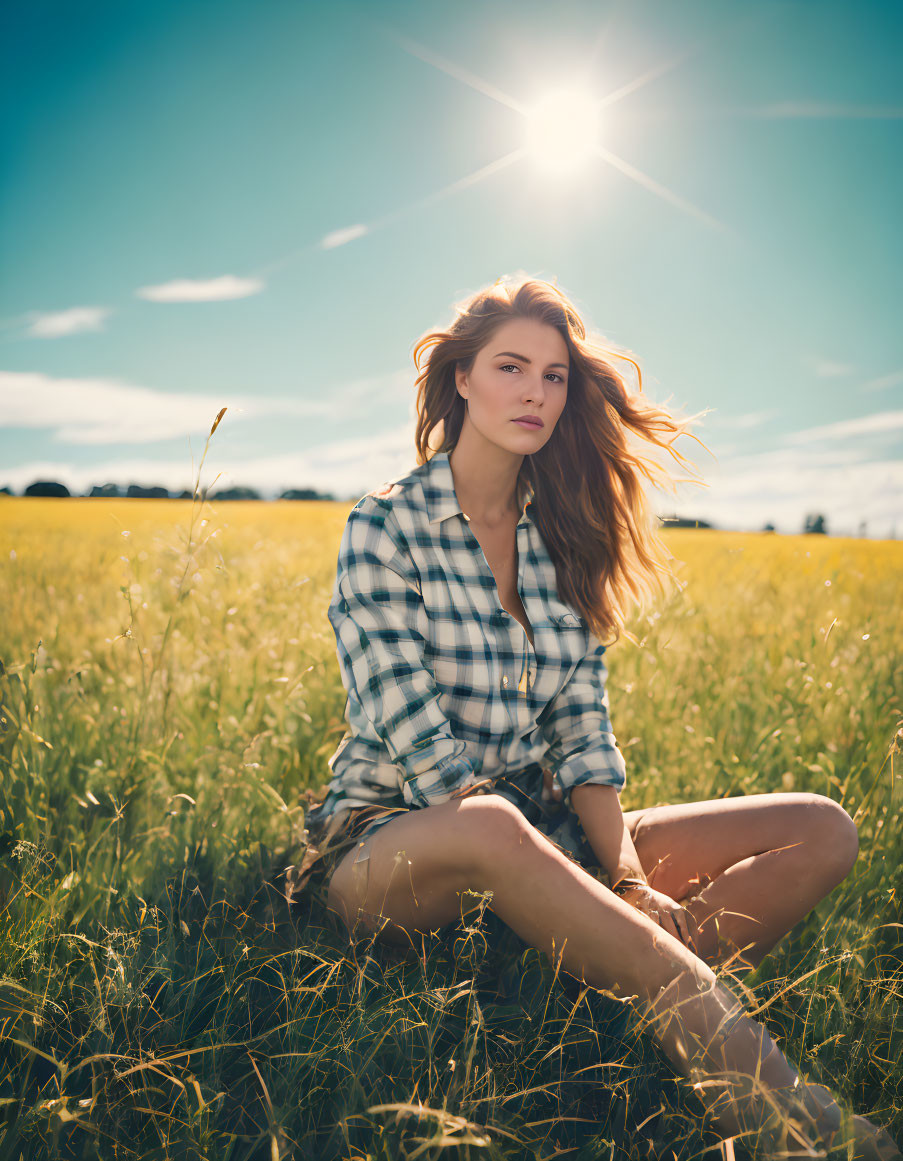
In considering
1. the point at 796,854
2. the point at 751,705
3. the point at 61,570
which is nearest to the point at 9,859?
the point at 796,854

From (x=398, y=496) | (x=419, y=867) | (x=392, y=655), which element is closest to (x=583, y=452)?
(x=398, y=496)

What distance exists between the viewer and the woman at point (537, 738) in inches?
57.3

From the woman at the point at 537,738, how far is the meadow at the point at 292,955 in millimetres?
134

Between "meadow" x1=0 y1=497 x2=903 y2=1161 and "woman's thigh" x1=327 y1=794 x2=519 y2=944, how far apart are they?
8 centimetres

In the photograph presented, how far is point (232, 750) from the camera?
7.98 ft

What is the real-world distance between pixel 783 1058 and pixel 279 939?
1147 millimetres

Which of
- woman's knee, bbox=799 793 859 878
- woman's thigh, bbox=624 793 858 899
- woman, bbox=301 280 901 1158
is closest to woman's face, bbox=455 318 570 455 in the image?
woman, bbox=301 280 901 1158

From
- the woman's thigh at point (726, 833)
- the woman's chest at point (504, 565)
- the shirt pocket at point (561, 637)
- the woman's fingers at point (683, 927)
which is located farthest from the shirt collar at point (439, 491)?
the woman's fingers at point (683, 927)

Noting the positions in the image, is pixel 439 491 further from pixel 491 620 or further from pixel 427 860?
pixel 427 860

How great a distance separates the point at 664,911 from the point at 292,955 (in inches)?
35.5

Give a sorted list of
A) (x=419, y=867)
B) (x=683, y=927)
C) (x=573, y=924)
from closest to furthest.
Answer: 1. (x=573, y=924)
2. (x=419, y=867)
3. (x=683, y=927)

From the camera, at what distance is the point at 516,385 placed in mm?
2094

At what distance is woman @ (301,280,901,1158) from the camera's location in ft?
4.78

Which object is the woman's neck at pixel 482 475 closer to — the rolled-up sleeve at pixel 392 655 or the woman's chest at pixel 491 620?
the woman's chest at pixel 491 620
